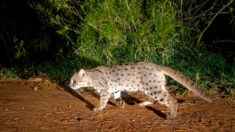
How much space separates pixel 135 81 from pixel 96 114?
1181 mm

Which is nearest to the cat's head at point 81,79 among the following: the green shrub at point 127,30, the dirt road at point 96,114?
the dirt road at point 96,114

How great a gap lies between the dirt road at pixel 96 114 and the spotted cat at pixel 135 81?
1.05 feet

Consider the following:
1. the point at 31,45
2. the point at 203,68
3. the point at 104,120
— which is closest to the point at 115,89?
the point at 104,120

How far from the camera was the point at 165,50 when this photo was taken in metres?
6.81

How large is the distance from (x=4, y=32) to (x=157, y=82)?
11174 millimetres

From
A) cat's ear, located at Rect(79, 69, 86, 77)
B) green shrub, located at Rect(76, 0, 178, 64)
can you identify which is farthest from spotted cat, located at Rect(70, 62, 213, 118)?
green shrub, located at Rect(76, 0, 178, 64)

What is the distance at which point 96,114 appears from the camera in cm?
470

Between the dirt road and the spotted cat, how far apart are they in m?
0.32

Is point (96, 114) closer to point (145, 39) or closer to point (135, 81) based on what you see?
point (135, 81)

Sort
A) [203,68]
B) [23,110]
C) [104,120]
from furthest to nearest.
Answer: [203,68] < [23,110] < [104,120]

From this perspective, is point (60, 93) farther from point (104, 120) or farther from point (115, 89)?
A: point (104, 120)

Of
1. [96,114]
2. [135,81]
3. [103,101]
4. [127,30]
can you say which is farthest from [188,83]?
[127,30]

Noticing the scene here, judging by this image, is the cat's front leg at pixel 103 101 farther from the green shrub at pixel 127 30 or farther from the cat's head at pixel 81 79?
the green shrub at pixel 127 30

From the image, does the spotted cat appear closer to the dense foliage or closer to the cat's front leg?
the cat's front leg
